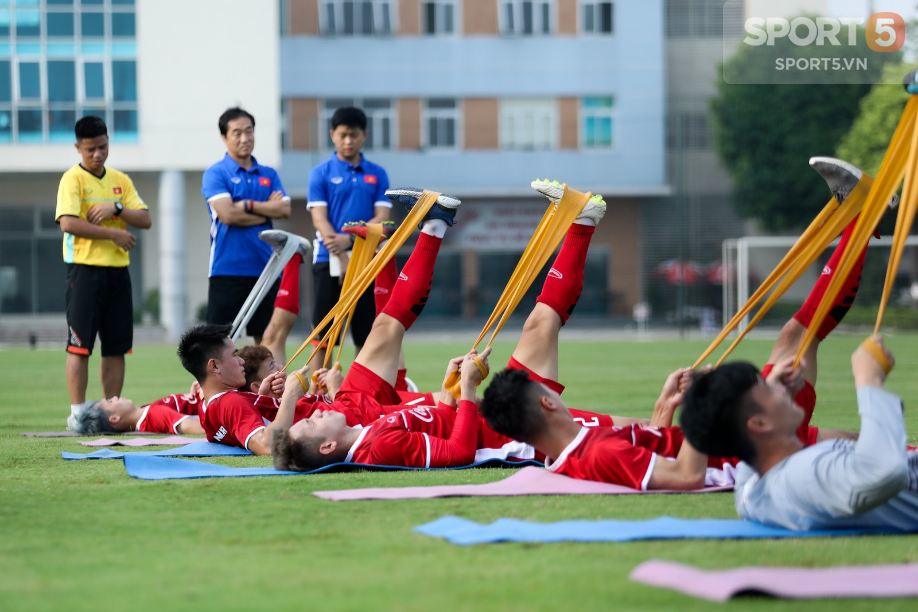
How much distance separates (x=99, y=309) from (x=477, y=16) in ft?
99.8

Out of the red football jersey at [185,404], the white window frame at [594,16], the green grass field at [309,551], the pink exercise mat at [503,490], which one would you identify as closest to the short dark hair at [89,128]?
the red football jersey at [185,404]

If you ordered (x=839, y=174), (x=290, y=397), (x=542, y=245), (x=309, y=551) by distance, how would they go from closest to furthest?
1. (x=309, y=551)
2. (x=839, y=174)
3. (x=290, y=397)
4. (x=542, y=245)

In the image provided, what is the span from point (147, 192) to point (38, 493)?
3019 cm

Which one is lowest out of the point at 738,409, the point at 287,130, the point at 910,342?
the point at 910,342

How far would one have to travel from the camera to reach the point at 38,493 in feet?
16.8

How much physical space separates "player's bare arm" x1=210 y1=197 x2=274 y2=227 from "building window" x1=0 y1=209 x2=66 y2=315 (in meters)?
25.6

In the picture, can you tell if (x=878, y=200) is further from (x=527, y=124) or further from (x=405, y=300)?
(x=527, y=124)

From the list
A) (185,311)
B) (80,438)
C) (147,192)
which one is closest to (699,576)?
(80,438)

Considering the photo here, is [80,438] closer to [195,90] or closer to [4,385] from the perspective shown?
[4,385]

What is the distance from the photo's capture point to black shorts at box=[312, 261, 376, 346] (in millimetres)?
9023

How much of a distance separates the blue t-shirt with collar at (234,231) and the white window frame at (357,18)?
2875 cm

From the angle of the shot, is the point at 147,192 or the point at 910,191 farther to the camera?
the point at 147,192

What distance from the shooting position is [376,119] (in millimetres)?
37031

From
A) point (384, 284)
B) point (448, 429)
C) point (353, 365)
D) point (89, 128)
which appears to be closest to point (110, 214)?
point (89, 128)
